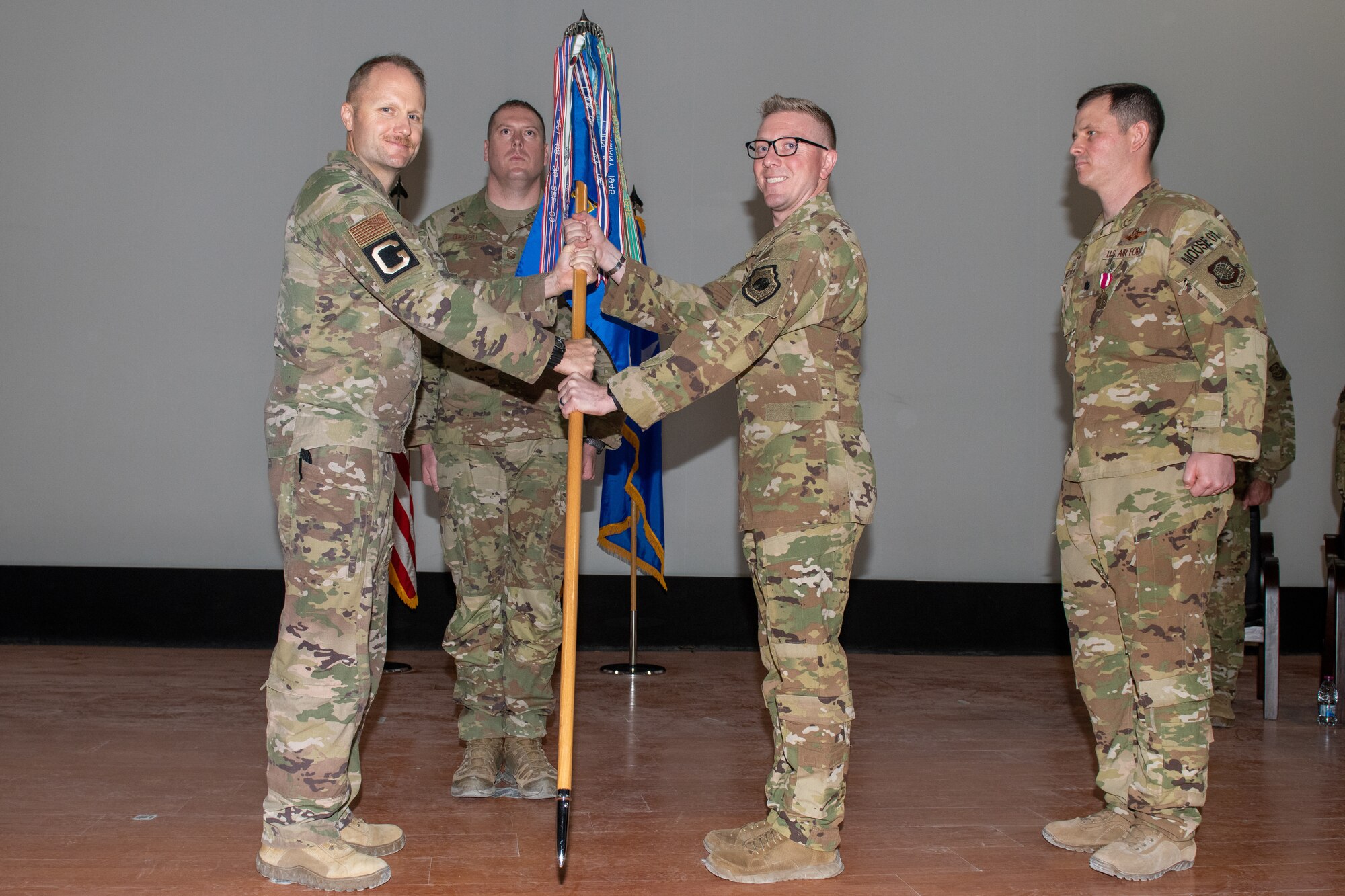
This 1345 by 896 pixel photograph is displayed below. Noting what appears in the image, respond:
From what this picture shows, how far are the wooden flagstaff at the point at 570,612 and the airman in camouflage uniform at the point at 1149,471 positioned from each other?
1.28 metres

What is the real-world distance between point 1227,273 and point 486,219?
2.14 metres

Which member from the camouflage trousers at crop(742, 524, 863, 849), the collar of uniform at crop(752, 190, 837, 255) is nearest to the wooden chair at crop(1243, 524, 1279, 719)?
the camouflage trousers at crop(742, 524, 863, 849)

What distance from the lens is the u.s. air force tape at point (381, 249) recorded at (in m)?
2.43

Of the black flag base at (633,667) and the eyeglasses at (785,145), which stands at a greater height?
the eyeglasses at (785,145)

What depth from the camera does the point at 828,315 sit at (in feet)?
8.64

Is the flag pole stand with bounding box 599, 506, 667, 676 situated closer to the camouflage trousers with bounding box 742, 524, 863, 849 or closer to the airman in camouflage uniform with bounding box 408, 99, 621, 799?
Result: the airman in camouflage uniform with bounding box 408, 99, 621, 799

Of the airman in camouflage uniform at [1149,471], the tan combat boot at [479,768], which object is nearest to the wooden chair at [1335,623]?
the airman in camouflage uniform at [1149,471]

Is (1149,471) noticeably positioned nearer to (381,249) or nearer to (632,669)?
(381,249)

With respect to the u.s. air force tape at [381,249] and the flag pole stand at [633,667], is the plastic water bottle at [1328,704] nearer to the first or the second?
the flag pole stand at [633,667]

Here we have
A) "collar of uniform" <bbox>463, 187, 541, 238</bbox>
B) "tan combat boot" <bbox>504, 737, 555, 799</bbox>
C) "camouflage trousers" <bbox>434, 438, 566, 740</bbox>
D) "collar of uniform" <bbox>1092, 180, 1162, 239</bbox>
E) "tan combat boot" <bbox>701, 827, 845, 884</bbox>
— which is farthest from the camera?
"collar of uniform" <bbox>463, 187, 541, 238</bbox>

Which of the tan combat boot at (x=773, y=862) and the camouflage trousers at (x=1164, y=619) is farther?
the camouflage trousers at (x=1164, y=619)

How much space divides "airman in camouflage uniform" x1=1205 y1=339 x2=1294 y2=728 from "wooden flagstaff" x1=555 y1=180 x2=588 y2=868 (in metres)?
2.96

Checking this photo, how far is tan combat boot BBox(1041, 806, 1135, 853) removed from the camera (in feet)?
9.03

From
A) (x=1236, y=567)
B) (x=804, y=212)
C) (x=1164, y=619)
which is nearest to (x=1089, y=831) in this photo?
(x=1164, y=619)
